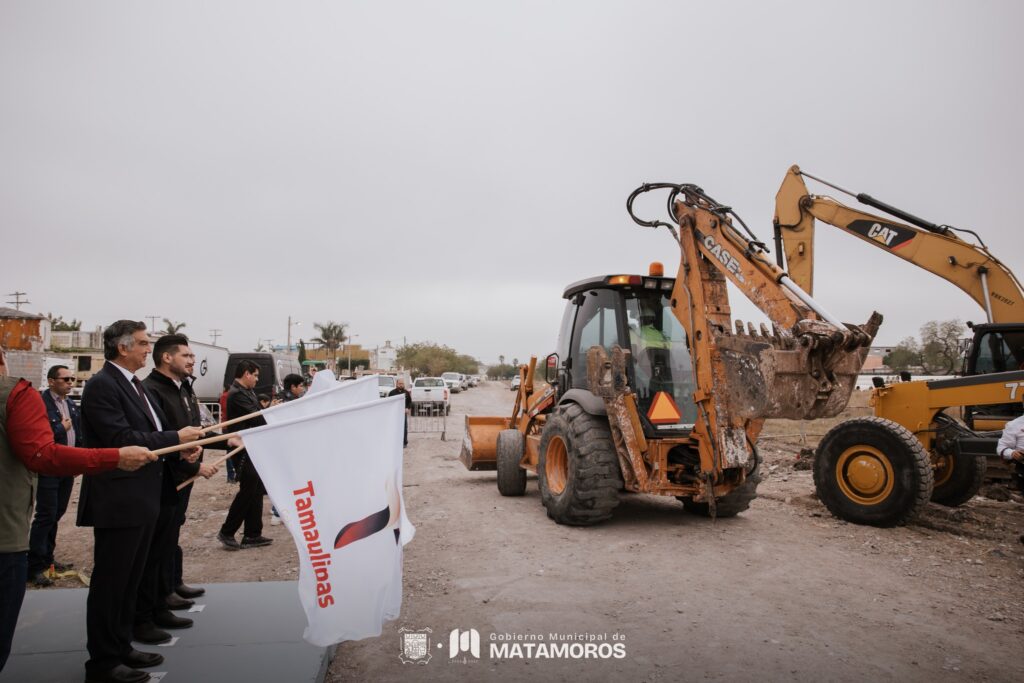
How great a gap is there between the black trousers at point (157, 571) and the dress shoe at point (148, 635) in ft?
0.16

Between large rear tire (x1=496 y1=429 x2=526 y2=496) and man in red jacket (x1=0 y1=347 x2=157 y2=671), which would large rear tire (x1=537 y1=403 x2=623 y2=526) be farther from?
man in red jacket (x1=0 y1=347 x2=157 y2=671)

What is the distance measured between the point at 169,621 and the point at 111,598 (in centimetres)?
74

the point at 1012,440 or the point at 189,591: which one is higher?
the point at 1012,440

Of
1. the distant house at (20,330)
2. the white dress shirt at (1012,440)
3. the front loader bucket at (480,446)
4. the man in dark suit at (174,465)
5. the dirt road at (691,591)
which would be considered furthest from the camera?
the distant house at (20,330)

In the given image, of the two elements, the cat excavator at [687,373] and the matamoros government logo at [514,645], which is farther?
the cat excavator at [687,373]

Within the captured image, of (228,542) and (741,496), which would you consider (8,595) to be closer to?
(228,542)

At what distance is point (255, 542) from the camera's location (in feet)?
21.4

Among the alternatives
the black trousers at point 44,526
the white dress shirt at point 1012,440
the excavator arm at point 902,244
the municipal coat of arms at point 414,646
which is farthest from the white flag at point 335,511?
the excavator arm at point 902,244

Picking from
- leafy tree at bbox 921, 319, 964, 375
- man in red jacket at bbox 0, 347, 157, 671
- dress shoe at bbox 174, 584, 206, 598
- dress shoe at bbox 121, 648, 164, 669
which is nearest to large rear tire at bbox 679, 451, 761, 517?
dress shoe at bbox 174, 584, 206, 598

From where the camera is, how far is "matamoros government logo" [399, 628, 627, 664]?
3.87 metres

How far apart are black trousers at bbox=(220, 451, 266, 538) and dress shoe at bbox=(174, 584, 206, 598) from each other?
182cm

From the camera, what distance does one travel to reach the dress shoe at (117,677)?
316 centimetres

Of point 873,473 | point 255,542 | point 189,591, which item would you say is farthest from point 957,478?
point 189,591

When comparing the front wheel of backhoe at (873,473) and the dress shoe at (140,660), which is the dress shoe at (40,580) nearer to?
the dress shoe at (140,660)
